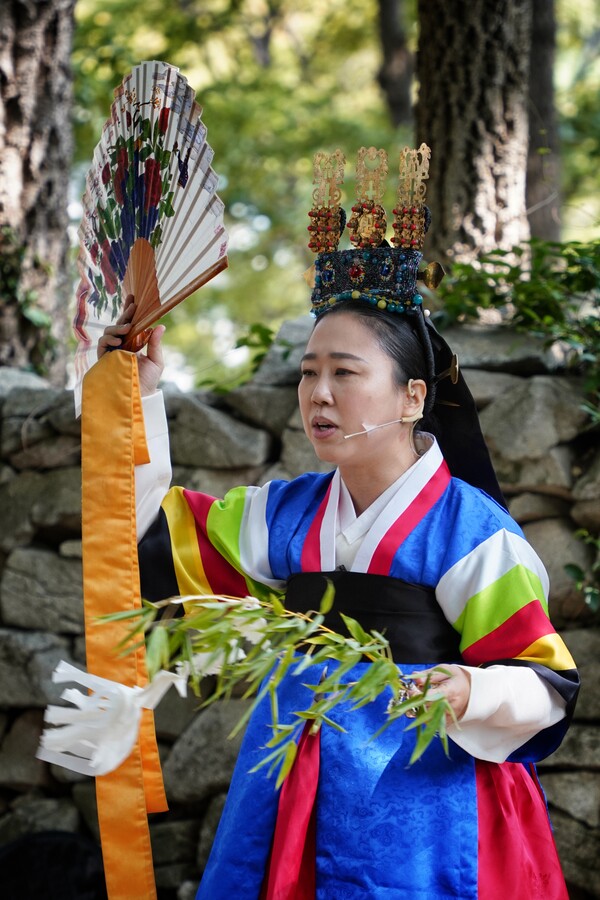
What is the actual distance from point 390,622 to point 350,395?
456 millimetres

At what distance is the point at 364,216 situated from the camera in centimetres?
211

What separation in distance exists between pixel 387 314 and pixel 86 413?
0.68 meters

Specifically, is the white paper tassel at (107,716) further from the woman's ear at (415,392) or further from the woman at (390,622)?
the woman's ear at (415,392)

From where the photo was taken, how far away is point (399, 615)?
1.95m

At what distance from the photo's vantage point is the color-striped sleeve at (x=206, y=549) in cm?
218

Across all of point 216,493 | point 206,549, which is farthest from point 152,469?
point 216,493

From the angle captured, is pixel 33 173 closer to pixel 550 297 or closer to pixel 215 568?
pixel 550 297

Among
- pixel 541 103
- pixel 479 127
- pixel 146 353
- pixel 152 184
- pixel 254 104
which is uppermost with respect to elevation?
pixel 254 104

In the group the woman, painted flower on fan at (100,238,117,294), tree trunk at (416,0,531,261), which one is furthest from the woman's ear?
tree trunk at (416,0,531,261)

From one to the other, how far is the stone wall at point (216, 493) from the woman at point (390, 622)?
2.67 feet

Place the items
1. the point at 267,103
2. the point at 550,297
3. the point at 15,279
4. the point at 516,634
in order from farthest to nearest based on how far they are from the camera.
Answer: the point at 267,103 → the point at 15,279 → the point at 550,297 → the point at 516,634

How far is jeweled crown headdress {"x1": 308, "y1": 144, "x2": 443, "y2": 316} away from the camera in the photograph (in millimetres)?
2084

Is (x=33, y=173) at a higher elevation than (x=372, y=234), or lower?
higher

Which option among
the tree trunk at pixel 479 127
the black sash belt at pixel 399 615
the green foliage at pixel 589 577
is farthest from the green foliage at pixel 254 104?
the black sash belt at pixel 399 615
